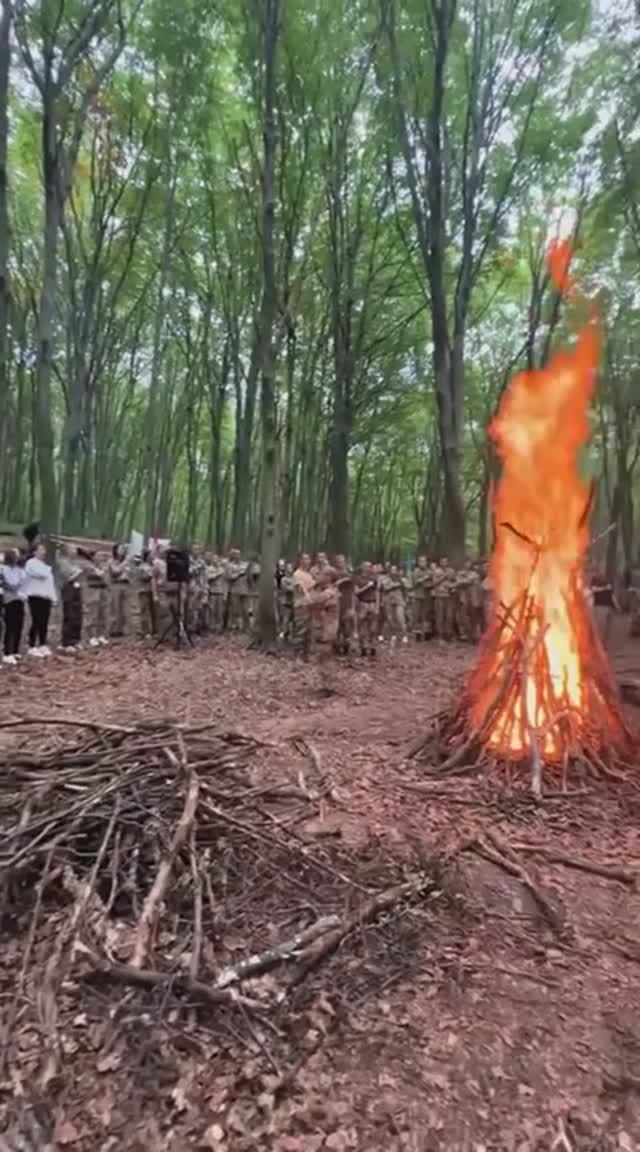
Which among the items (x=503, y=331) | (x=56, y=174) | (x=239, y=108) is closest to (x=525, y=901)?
(x=56, y=174)

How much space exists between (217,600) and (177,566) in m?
2.74

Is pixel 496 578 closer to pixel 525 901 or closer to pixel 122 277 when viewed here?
pixel 525 901

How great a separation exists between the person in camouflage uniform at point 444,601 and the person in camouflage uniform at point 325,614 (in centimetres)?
426

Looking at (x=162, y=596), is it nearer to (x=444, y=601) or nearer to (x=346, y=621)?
(x=346, y=621)

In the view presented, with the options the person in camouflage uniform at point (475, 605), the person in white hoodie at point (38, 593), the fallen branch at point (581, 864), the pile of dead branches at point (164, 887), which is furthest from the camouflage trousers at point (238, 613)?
the fallen branch at point (581, 864)

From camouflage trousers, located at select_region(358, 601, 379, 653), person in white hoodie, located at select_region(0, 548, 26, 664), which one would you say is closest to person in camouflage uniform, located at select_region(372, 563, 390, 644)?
camouflage trousers, located at select_region(358, 601, 379, 653)

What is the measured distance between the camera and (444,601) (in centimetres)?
1664

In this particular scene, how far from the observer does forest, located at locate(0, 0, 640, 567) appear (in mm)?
14602

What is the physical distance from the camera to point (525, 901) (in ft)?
13.8

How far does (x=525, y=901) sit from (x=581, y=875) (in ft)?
1.98

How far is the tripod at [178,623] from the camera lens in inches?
515

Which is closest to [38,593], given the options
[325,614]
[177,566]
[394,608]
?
[177,566]

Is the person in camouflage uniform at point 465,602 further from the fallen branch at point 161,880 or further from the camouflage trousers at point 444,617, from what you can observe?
the fallen branch at point 161,880

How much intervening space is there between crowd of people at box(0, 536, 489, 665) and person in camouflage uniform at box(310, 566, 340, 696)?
0.7 inches
